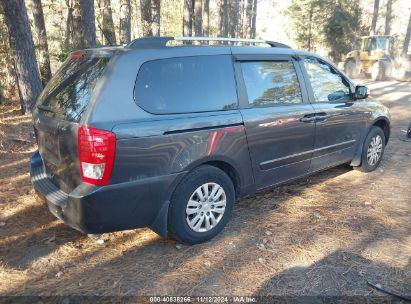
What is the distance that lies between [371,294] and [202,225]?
5.05 feet

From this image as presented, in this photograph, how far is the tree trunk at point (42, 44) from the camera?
10.6 meters

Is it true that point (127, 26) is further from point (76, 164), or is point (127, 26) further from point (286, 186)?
point (76, 164)

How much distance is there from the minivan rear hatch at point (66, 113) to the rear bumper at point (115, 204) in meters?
0.14

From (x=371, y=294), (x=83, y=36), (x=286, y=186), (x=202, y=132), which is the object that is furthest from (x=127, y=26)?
(x=371, y=294)

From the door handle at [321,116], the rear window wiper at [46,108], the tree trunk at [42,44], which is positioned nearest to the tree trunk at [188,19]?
the tree trunk at [42,44]

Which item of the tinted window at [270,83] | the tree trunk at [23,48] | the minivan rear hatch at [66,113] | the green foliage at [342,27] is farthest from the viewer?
the green foliage at [342,27]

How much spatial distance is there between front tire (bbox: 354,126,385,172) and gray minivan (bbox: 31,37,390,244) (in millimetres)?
1426

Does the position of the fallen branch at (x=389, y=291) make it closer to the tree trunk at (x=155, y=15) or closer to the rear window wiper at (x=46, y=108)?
the rear window wiper at (x=46, y=108)

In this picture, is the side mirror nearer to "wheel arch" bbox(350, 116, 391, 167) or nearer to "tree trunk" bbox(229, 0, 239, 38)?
"wheel arch" bbox(350, 116, 391, 167)

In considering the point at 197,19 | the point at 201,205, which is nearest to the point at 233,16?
the point at 197,19

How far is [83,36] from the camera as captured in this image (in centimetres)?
905

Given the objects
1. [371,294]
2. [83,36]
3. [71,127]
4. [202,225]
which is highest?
[83,36]

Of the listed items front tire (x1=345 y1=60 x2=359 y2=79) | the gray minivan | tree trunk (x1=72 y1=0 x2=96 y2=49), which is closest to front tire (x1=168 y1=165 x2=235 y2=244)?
the gray minivan

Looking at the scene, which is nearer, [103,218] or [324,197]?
[103,218]
